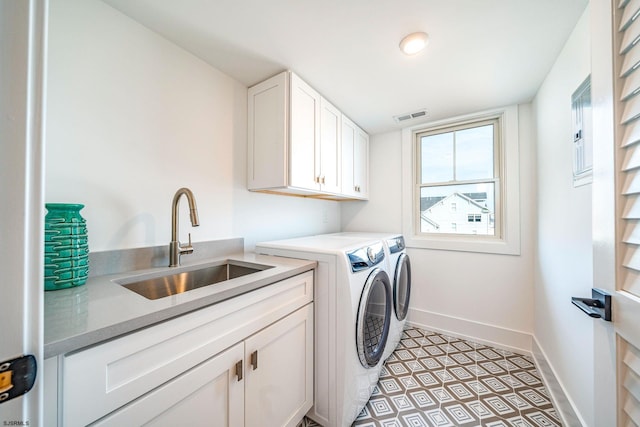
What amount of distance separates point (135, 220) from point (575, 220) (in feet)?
7.72

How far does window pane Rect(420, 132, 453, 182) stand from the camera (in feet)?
7.93

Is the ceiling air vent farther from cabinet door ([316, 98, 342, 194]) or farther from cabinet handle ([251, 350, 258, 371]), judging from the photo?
cabinet handle ([251, 350, 258, 371])

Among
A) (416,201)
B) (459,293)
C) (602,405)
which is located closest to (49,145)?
(602,405)

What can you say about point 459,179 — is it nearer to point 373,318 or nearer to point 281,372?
point 373,318

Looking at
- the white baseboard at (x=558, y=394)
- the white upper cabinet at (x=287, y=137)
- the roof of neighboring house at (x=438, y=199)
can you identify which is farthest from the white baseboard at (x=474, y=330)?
the white upper cabinet at (x=287, y=137)

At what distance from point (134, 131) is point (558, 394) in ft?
9.36

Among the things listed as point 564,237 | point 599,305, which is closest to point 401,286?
point 564,237

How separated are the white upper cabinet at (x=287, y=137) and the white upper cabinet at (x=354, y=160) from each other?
0.35m

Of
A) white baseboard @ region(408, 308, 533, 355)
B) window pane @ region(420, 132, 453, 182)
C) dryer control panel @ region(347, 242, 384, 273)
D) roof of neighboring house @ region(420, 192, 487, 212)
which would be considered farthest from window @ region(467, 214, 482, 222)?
dryer control panel @ region(347, 242, 384, 273)

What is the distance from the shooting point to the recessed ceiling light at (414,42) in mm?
1267

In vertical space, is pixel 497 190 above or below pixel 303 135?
below

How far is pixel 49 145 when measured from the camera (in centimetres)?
93

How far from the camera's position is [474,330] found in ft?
7.19

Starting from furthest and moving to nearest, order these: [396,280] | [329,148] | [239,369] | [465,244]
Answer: [465,244]
[329,148]
[396,280]
[239,369]
